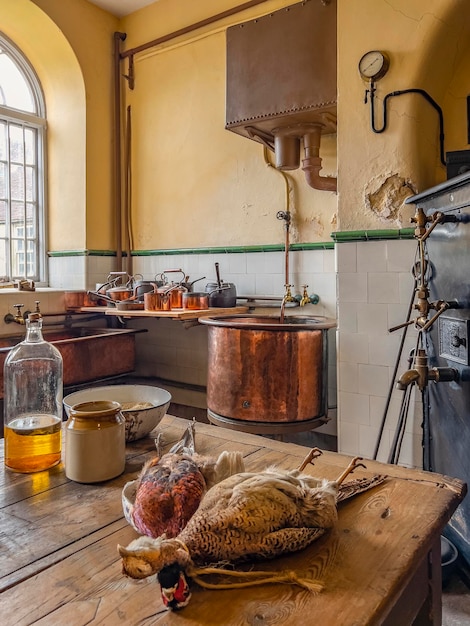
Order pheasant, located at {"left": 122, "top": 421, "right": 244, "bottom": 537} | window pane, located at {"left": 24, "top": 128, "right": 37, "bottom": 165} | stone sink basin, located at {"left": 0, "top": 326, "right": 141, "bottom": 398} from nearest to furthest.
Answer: pheasant, located at {"left": 122, "top": 421, "right": 244, "bottom": 537}, stone sink basin, located at {"left": 0, "top": 326, "right": 141, "bottom": 398}, window pane, located at {"left": 24, "top": 128, "right": 37, "bottom": 165}

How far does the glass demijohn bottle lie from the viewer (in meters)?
0.96

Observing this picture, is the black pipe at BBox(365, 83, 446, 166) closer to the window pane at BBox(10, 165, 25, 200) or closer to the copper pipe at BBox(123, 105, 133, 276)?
the copper pipe at BBox(123, 105, 133, 276)

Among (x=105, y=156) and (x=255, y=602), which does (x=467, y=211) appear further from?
(x=105, y=156)

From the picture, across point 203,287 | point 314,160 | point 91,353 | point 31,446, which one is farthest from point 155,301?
point 31,446

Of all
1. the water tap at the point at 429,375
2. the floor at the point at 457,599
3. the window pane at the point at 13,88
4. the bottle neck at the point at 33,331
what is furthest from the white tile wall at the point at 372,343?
the window pane at the point at 13,88

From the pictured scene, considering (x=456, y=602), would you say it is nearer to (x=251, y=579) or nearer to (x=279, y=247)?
(x=251, y=579)

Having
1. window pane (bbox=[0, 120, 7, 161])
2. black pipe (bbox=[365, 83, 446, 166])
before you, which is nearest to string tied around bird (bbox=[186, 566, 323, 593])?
black pipe (bbox=[365, 83, 446, 166])

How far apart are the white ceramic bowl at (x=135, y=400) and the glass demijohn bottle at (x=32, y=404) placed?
0.05m

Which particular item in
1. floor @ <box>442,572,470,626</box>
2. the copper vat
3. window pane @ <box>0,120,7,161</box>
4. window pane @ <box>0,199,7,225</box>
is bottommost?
floor @ <box>442,572,470,626</box>

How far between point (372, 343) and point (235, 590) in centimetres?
→ 205

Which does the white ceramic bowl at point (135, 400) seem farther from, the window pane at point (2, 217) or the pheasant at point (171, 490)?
the window pane at point (2, 217)

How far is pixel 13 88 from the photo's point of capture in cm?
422

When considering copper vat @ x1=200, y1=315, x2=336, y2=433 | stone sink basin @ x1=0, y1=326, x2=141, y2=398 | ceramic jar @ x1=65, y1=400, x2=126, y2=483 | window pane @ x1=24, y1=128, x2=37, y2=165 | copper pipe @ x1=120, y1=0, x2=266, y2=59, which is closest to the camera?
ceramic jar @ x1=65, y1=400, x2=126, y2=483

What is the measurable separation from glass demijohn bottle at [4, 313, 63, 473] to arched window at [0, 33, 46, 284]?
11.0 ft
